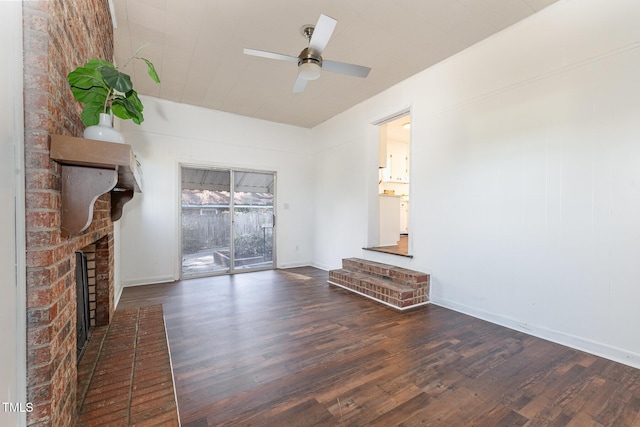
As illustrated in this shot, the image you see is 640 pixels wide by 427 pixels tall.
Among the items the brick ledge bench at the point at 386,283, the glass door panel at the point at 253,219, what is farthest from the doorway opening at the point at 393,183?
the glass door panel at the point at 253,219

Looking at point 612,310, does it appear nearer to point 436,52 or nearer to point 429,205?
point 429,205

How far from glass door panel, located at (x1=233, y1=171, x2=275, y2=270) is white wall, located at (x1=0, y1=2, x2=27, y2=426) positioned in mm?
4532

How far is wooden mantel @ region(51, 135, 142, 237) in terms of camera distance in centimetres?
119

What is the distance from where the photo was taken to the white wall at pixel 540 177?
2.28 m

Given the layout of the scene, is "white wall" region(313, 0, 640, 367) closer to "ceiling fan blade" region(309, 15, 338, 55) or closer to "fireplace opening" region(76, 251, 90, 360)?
"ceiling fan blade" region(309, 15, 338, 55)

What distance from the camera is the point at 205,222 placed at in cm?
525

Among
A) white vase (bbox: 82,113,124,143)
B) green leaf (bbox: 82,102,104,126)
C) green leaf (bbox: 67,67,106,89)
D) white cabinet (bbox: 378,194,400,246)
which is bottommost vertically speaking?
white cabinet (bbox: 378,194,400,246)

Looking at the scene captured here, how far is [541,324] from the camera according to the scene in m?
2.71

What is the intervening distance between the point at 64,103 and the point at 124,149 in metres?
0.36

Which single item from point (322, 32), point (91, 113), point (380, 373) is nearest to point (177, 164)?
point (322, 32)

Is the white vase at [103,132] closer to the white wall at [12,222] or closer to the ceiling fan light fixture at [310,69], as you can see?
the white wall at [12,222]

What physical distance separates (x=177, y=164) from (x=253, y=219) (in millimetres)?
1734

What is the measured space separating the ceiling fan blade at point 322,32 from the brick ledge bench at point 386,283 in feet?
Answer: 9.42

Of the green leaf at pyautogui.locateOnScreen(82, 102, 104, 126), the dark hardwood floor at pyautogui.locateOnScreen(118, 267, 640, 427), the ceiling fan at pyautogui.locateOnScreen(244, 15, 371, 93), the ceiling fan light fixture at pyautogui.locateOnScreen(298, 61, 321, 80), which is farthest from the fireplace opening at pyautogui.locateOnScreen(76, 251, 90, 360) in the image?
the ceiling fan light fixture at pyautogui.locateOnScreen(298, 61, 321, 80)
